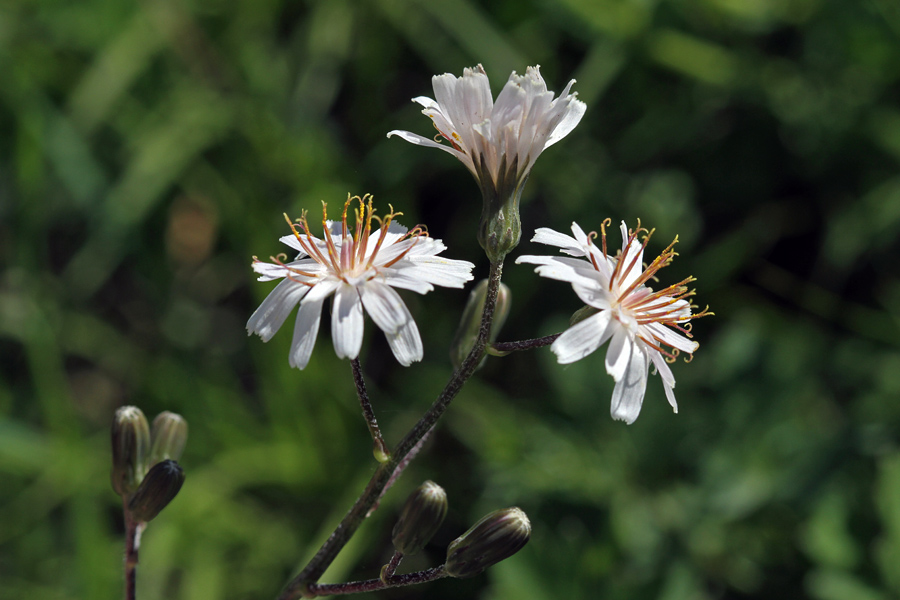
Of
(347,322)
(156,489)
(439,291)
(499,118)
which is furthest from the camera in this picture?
(439,291)

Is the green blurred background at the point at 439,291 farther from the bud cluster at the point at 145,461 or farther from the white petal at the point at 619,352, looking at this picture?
the white petal at the point at 619,352

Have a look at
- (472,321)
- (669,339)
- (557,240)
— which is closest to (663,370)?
(669,339)

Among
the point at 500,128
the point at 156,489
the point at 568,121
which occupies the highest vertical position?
the point at 568,121

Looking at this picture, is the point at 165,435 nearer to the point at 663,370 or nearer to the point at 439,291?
the point at 663,370

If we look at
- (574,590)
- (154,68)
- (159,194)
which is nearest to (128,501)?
(574,590)

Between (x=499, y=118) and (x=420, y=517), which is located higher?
(x=499, y=118)

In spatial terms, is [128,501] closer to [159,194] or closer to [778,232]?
[159,194]

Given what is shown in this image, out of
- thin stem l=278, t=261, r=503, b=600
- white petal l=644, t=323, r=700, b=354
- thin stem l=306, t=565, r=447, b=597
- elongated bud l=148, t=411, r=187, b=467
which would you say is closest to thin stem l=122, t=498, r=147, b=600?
elongated bud l=148, t=411, r=187, b=467

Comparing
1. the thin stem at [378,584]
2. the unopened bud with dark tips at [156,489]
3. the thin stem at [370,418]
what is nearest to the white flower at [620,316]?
the thin stem at [370,418]

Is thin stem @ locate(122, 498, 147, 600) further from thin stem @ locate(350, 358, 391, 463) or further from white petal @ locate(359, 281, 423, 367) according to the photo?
white petal @ locate(359, 281, 423, 367)
